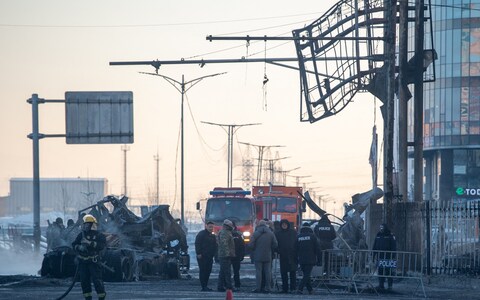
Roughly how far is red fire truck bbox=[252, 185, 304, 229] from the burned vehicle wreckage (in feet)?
39.4

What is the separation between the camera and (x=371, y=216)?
120 ft

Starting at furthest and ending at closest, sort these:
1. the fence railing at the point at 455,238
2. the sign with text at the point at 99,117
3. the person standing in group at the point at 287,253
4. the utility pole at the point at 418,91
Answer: the sign with text at the point at 99,117
the utility pole at the point at 418,91
the fence railing at the point at 455,238
the person standing in group at the point at 287,253

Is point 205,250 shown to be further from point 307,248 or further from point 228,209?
point 228,209

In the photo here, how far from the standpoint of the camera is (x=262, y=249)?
1085 inches

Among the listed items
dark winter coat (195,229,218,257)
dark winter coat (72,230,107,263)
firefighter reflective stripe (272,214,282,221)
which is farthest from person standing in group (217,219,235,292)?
firefighter reflective stripe (272,214,282,221)

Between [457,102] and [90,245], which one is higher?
[457,102]

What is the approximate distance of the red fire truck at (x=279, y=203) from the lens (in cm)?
5097

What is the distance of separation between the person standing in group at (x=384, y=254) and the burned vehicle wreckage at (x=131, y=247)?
280 inches

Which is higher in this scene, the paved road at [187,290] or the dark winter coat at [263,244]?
the dark winter coat at [263,244]

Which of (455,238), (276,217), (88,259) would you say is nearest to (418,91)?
(455,238)

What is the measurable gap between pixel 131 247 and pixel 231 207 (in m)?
13.1

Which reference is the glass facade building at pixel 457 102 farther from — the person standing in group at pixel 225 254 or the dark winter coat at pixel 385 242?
the person standing in group at pixel 225 254

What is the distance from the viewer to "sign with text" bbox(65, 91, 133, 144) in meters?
39.0

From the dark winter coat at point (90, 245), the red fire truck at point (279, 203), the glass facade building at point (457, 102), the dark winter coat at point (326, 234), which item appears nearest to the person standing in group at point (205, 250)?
the dark winter coat at point (326, 234)
